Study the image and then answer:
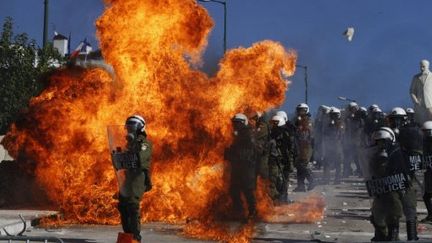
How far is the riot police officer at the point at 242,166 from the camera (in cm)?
1199

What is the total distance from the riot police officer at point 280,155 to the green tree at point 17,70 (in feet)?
30.0

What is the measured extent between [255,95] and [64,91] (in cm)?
374

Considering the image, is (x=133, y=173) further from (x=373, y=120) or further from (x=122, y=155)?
(x=373, y=120)

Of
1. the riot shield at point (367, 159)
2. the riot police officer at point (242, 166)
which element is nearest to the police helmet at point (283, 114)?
the riot police officer at point (242, 166)

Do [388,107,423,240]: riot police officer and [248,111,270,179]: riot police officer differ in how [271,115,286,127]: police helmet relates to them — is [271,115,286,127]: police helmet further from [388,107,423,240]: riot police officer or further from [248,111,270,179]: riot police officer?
[388,107,423,240]: riot police officer

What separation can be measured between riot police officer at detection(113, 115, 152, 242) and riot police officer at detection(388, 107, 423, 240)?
333cm

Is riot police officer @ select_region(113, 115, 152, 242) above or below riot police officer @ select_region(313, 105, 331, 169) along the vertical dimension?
below

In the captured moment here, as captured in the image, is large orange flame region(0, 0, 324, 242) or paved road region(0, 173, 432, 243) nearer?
paved road region(0, 173, 432, 243)

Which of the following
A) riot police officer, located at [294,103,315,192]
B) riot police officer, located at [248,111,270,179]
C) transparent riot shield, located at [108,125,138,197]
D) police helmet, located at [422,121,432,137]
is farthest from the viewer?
riot police officer, located at [294,103,315,192]

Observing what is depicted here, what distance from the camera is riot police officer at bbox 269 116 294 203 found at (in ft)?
47.6

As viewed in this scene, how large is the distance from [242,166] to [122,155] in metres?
3.19

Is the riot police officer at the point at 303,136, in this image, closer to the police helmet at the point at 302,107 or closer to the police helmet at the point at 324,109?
the police helmet at the point at 302,107

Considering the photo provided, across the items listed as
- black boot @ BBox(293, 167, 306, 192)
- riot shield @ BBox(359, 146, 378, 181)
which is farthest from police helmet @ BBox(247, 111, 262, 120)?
riot shield @ BBox(359, 146, 378, 181)

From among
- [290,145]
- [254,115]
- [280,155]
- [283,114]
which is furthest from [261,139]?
[283,114]
